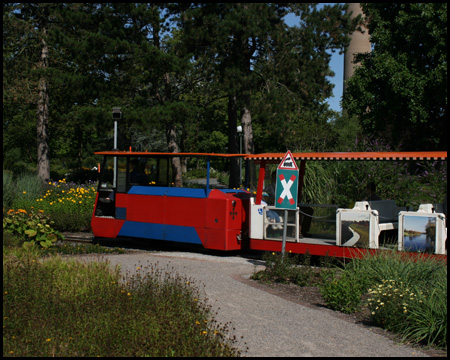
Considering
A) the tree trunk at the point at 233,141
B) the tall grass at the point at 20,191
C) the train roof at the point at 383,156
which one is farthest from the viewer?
the tree trunk at the point at 233,141

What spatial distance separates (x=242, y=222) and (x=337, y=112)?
44.6m

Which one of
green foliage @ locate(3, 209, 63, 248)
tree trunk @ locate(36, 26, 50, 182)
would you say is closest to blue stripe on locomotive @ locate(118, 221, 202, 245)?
green foliage @ locate(3, 209, 63, 248)

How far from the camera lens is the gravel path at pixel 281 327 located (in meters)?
6.43

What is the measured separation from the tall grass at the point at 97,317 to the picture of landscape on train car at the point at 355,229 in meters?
4.37

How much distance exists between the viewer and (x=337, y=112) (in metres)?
56.4

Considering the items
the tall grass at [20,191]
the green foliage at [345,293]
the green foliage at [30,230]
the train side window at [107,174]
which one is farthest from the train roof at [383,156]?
the tall grass at [20,191]

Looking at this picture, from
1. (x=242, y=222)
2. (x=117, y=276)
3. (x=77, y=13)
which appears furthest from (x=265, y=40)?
(x=117, y=276)

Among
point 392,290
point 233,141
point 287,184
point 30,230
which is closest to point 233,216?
point 287,184

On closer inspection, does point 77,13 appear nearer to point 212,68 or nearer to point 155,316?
point 212,68

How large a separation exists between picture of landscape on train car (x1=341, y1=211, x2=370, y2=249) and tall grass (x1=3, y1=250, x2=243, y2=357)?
4.37 meters

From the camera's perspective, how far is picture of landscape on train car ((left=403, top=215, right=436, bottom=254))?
10.6 meters

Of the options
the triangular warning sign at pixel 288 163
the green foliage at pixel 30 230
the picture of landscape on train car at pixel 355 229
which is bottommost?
the green foliage at pixel 30 230

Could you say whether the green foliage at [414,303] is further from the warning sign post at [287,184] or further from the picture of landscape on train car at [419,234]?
the warning sign post at [287,184]

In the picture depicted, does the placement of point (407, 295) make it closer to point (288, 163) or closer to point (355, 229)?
point (355, 229)
